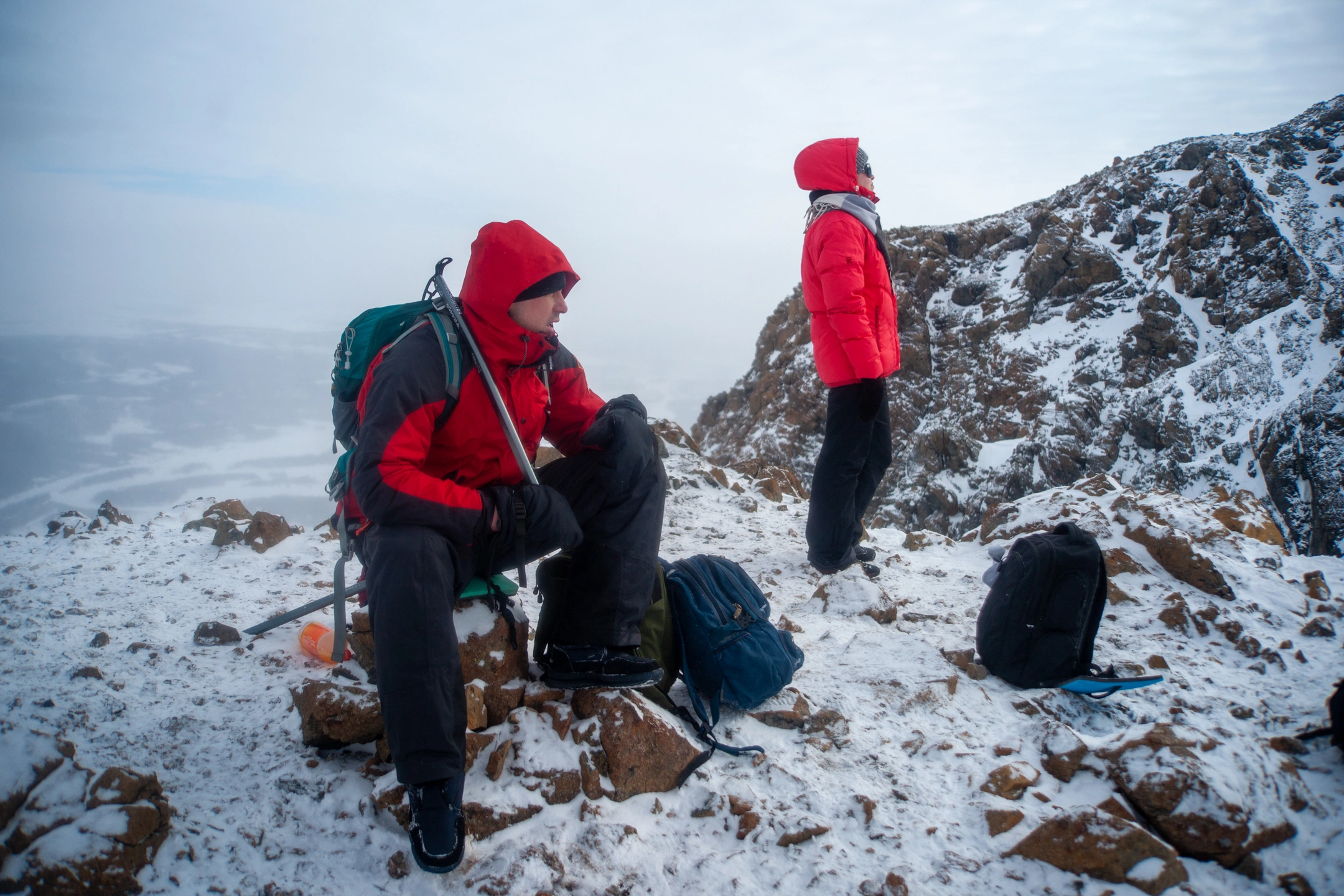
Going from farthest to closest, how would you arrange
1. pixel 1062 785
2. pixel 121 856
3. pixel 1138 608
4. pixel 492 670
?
pixel 1138 608 → pixel 492 670 → pixel 1062 785 → pixel 121 856

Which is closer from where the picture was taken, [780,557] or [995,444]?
[780,557]

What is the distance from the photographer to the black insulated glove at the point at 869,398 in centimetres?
405

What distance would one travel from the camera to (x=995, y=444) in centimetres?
1656

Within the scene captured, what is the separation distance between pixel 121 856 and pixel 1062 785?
9.86ft

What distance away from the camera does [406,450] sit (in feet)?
6.91

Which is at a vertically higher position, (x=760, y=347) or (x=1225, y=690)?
(x=760, y=347)

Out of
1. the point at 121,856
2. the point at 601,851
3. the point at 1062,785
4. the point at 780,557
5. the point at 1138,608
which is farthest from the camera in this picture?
the point at 780,557

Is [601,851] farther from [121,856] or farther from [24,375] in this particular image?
[24,375]

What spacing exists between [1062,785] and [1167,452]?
17206 mm

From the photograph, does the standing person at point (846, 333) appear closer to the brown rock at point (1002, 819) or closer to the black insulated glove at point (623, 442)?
the black insulated glove at point (623, 442)

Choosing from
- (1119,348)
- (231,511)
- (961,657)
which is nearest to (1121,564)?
(961,657)

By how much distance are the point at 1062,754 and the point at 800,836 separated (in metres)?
1.07

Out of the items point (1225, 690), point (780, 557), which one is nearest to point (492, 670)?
point (780, 557)

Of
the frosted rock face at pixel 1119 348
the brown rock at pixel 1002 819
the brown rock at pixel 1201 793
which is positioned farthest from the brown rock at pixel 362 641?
the frosted rock face at pixel 1119 348
